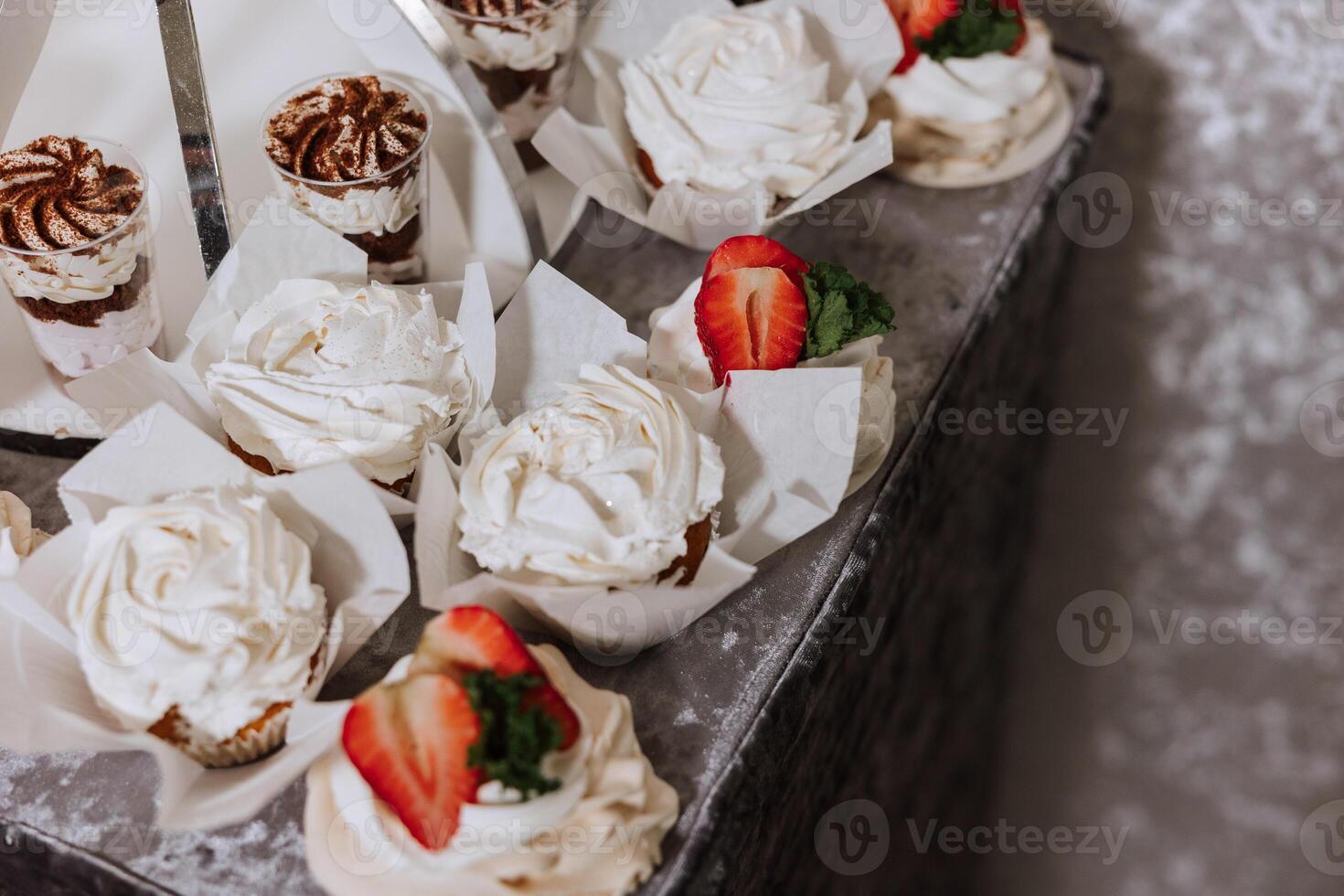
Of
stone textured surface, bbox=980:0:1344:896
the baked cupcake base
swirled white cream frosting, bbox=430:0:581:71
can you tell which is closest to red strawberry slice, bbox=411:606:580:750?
the baked cupcake base

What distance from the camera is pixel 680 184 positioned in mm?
1185

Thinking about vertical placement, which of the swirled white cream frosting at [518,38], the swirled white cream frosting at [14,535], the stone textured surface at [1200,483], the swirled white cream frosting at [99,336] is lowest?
the stone textured surface at [1200,483]

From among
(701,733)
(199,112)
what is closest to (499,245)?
(199,112)

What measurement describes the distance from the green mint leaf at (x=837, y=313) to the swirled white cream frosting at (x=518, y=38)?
1.68 feet

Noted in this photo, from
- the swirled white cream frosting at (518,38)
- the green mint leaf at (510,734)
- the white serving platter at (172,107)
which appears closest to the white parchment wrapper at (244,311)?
the white serving platter at (172,107)

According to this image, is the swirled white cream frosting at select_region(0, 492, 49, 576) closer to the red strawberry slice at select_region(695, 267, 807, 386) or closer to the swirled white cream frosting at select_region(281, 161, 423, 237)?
the swirled white cream frosting at select_region(281, 161, 423, 237)

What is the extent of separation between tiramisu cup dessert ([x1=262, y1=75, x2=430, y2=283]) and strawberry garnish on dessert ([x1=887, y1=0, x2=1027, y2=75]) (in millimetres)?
636

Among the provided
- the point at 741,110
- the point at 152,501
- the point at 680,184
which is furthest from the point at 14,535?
the point at 741,110

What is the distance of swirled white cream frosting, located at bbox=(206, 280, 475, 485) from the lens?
90cm

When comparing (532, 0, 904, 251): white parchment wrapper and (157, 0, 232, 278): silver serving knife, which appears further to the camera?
(532, 0, 904, 251): white parchment wrapper

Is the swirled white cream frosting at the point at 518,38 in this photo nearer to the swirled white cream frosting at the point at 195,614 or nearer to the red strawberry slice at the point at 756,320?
the red strawberry slice at the point at 756,320

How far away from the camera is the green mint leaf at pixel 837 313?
0.98 meters

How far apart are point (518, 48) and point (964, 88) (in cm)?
56

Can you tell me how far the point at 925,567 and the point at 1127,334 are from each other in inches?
31.2
